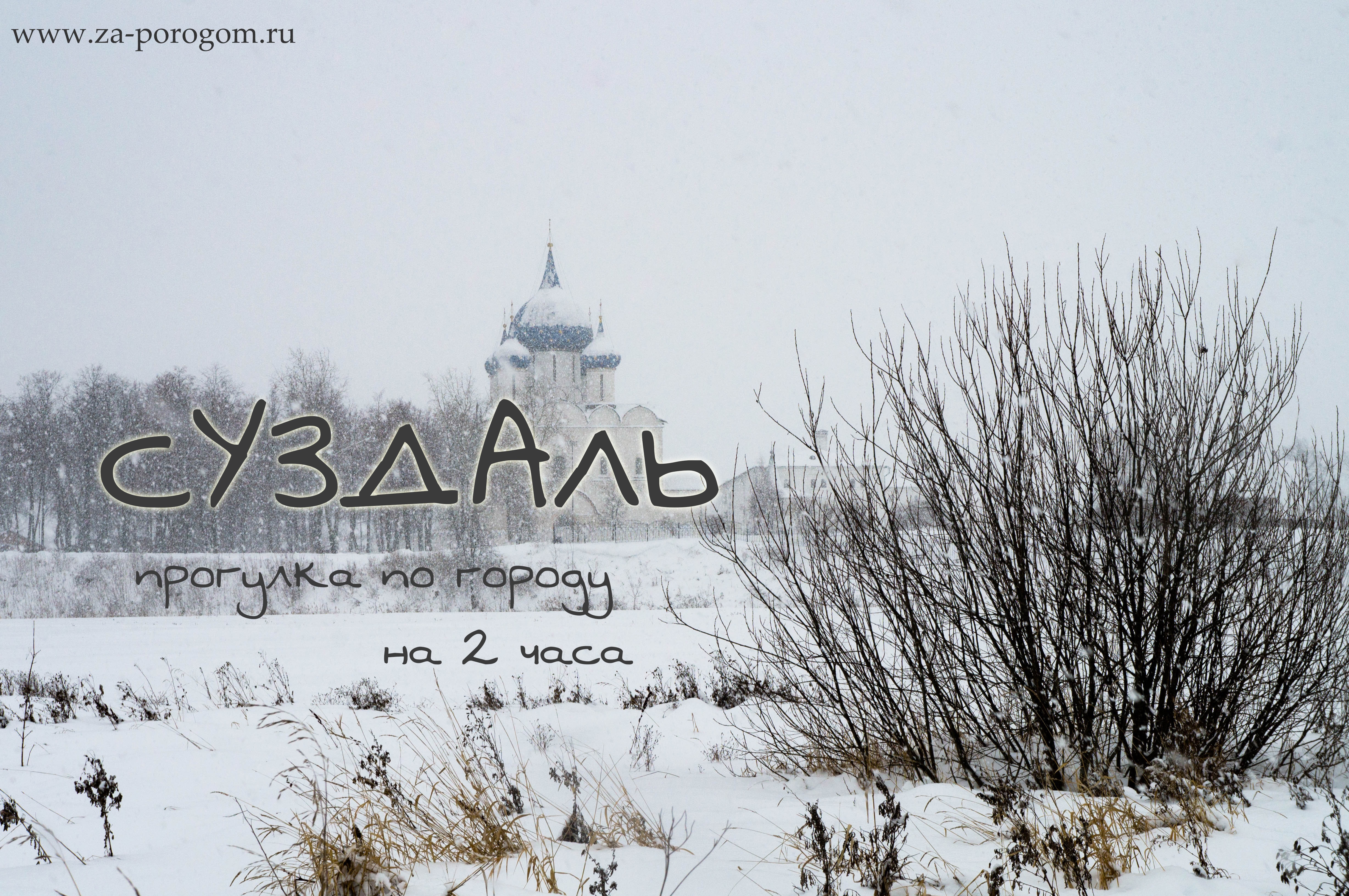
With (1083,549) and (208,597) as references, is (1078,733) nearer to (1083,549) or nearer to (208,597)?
(1083,549)

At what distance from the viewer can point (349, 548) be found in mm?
34469

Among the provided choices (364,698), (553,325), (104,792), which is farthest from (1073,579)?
(553,325)

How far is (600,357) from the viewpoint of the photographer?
48.7 metres

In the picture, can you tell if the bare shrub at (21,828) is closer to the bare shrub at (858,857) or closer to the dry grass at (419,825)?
the dry grass at (419,825)

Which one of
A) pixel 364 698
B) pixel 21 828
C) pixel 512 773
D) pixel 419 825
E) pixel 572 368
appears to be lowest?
pixel 364 698

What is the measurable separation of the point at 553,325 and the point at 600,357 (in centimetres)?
360

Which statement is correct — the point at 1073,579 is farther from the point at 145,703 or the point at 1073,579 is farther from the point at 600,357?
the point at 600,357

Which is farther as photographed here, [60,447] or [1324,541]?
[60,447]

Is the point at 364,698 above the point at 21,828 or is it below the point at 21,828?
below

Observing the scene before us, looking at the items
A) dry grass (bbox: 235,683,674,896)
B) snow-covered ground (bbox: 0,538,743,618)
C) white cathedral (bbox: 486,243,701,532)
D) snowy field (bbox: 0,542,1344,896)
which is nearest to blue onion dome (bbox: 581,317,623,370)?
white cathedral (bbox: 486,243,701,532)

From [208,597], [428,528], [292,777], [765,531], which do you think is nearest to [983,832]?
[765,531]

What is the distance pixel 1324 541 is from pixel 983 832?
3175mm

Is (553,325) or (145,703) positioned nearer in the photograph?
(145,703)

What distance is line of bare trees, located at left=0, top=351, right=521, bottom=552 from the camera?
100.0 ft
